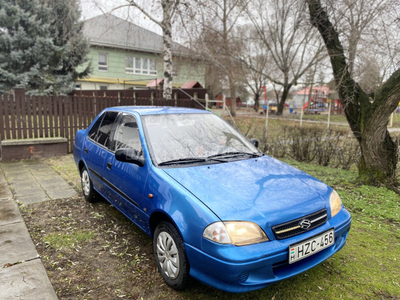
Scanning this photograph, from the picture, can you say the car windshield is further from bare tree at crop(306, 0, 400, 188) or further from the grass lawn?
bare tree at crop(306, 0, 400, 188)

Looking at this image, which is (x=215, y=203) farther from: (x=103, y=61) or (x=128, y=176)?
(x=103, y=61)

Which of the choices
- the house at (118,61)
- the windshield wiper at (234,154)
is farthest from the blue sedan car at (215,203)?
the house at (118,61)

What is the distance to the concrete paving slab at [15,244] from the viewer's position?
3178mm

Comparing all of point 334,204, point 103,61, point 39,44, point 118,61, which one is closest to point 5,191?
point 334,204

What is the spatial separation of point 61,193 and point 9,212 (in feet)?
3.36

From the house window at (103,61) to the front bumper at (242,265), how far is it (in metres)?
27.9

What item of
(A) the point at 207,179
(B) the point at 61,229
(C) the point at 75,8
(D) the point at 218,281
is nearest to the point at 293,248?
(D) the point at 218,281

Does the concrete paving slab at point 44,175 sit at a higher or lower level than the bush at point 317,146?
lower

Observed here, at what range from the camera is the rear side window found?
4137mm

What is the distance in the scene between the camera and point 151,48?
29.2m

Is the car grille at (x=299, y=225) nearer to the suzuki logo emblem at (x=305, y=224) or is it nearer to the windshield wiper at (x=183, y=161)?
the suzuki logo emblem at (x=305, y=224)

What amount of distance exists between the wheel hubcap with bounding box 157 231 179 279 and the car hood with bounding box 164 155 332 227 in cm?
51

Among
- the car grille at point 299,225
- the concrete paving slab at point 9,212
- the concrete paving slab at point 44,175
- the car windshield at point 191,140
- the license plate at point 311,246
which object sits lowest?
the concrete paving slab at point 9,212

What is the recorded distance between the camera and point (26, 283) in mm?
2746
